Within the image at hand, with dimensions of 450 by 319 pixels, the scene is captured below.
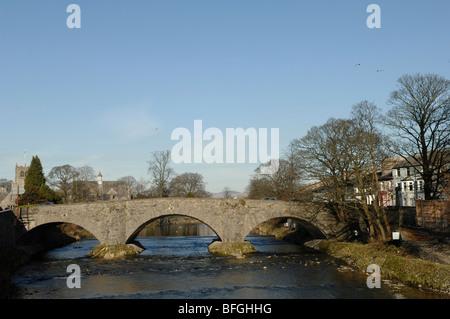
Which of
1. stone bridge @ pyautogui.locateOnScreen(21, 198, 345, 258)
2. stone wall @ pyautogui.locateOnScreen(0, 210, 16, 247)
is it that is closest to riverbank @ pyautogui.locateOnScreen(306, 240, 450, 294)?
stone bridge @ pyautogui.locateOnScreen(21, 198, 345, 258)

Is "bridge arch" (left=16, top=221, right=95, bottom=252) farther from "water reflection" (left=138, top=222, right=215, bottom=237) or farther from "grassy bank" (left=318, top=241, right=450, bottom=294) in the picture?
"grassy bank" (left=318, top=241, right=450, bottom=294)

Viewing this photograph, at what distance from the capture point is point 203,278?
27.3m

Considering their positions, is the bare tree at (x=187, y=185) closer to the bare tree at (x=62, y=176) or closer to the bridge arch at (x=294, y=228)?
the bare tree at (x=62, y=176)

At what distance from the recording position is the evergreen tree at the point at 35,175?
222 feet

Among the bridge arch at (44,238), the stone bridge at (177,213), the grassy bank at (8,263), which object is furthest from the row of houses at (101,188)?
the grassy bank at (8,263)

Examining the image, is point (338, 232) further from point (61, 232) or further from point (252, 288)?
point (61, 232)

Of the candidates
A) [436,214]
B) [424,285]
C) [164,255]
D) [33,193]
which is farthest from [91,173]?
[424,285]

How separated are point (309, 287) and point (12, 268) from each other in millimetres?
22076

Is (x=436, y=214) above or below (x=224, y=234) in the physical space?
above

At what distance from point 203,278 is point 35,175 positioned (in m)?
51.5

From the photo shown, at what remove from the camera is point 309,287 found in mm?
24266

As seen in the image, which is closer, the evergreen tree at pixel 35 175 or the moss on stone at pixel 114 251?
the moss on stone at pixel 114 251

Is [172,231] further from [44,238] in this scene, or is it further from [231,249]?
[231,249]

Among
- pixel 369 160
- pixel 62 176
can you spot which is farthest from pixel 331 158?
pixel 62 176
